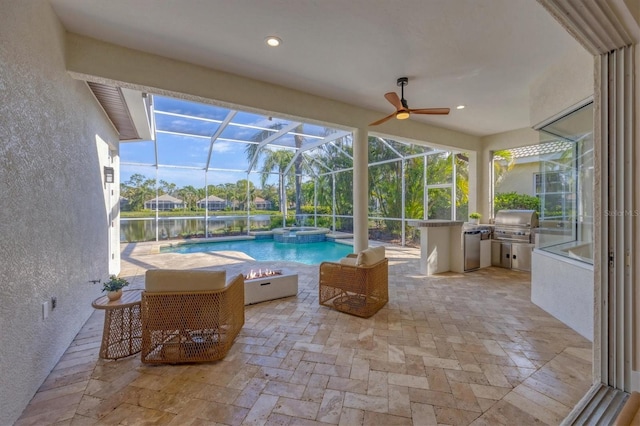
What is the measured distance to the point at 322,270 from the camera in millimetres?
3746

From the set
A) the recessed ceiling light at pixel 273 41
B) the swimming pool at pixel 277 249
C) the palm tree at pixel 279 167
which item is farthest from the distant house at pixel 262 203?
the recessed ceiling light at pixel 273 41

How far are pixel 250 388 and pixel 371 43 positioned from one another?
361 cm

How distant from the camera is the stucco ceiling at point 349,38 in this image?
2604 millimetres

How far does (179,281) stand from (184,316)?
1.01ft

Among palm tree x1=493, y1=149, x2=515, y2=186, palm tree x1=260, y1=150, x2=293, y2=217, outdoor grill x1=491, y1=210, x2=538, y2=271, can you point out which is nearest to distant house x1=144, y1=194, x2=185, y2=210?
palm tree x1=260, y1=150, x2=293, y2=217

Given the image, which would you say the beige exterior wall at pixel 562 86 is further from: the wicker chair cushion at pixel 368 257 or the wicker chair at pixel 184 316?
the wicker chair at pixel 184 316

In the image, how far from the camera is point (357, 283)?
11.4 ft

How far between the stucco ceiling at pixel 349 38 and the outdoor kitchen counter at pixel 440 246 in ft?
8.02

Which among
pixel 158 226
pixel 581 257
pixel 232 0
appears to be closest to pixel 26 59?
pixel 232 0

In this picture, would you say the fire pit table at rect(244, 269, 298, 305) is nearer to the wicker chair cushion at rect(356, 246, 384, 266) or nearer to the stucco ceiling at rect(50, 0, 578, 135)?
the wicker chair cushion at rect(356, 246, 384, 266)

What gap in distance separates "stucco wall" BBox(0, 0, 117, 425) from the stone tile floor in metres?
0.31

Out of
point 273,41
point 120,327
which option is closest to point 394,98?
point 273,41

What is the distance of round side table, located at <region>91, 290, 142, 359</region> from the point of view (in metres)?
2.46

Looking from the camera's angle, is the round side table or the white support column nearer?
the round side table
